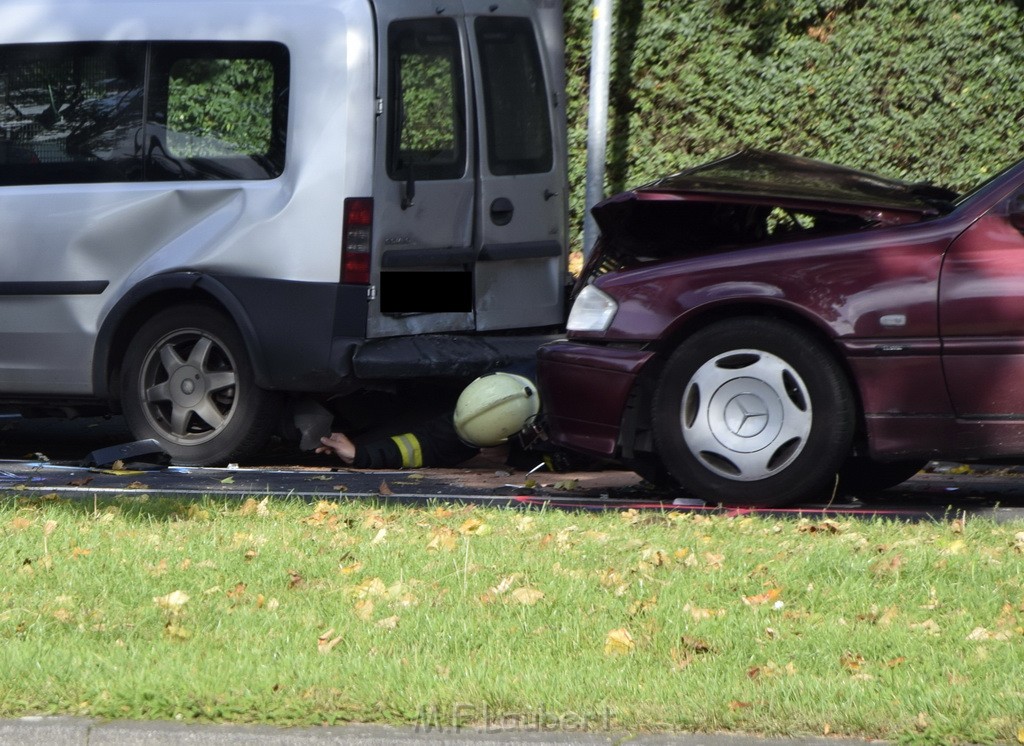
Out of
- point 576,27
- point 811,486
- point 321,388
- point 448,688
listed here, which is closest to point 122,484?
point 321,388

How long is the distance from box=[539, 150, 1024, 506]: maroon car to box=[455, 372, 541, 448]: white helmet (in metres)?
0.95

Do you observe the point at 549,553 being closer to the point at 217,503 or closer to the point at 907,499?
the point at 217,503

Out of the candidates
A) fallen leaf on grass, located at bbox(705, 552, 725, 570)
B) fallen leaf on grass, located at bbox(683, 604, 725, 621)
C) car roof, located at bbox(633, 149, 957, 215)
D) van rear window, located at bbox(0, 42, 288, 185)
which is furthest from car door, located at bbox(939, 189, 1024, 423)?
van rear window, located at bbox(0, 42, 288, 185)

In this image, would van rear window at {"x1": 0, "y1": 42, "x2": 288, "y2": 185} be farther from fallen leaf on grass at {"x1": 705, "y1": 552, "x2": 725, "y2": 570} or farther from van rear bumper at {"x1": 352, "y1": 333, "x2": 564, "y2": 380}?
fallen leaf on grass at {"x1": 705, "y1": 552, "x2": 725, "y2": 570}

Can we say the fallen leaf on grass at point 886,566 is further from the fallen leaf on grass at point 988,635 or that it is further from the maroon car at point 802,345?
the maroon car at point 802,345

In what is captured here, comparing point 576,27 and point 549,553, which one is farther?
point 576,27

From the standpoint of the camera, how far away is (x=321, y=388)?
825 centimetres

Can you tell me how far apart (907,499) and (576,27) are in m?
7.37

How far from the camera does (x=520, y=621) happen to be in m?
4.66

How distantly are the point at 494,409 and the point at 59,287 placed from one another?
2.34 m

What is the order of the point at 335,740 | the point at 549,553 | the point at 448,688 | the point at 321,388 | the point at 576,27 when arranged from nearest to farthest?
the point at 335,740, the point at 448,688, the point at 549,553, the point at 321,388, the point at 576,27

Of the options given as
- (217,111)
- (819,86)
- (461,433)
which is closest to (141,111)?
(217,111)

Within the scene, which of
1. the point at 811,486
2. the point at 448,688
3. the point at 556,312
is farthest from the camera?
the point at 556,312

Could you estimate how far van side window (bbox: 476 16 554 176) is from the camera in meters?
8.78
